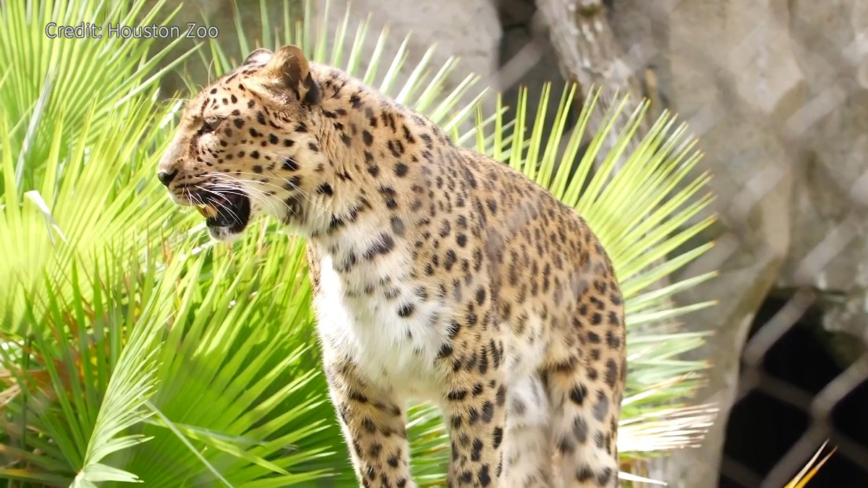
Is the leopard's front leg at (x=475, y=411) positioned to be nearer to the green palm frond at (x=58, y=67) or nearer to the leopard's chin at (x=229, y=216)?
the leopard's chin at (x=229, y=216)

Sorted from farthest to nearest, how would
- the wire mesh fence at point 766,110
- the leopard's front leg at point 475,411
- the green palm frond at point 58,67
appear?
1. the wire mesh fence at point 766,110
2. the green palm frond at point 58,67
3. the leopard's front leg at point 475,411

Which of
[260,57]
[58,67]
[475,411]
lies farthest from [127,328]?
[58,67]

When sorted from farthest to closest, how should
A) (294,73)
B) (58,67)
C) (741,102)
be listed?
(741,102) < (58,67) < (294,73)

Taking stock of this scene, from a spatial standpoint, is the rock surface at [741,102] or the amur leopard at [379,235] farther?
the rock surface at [741,102]

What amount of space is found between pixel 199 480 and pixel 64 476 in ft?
A: 0.88

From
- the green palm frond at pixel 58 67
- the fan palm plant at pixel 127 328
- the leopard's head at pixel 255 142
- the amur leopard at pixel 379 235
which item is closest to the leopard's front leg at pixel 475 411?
the amur leopard at pixel 379 235

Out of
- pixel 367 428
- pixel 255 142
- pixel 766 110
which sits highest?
pixel 766 110

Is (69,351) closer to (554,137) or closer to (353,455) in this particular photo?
(353,455)

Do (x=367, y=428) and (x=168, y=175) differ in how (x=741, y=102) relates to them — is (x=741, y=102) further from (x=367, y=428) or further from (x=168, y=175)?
(x=168, y=175)

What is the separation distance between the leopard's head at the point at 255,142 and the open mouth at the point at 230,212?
1 centimetres

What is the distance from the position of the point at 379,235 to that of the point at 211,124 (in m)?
0.36

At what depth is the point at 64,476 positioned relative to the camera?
80.6 inches

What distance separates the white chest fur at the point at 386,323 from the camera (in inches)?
78.6

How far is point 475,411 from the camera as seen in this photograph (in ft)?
6.67
